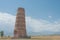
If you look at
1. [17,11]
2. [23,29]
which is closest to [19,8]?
[17,11]

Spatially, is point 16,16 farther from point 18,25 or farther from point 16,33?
point 16,33

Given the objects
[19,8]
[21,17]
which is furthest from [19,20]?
[19,8]

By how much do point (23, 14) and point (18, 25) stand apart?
2.31 meters

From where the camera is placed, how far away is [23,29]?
23.6 m

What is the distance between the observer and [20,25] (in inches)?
928

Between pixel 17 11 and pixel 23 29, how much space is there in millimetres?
3538

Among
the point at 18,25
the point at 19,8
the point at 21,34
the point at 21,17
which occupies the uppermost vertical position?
the point at 19,8

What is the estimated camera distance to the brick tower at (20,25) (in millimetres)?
23281

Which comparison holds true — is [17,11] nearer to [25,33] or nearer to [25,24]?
[25,24]

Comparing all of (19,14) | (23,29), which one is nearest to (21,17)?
(19,14)

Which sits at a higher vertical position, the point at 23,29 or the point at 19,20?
the point at 19,20

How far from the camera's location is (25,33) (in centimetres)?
2398

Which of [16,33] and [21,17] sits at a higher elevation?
[21,17]

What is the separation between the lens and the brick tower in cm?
2328
